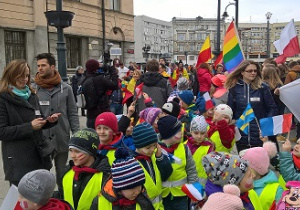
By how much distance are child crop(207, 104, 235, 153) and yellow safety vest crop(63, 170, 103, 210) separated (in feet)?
5.03

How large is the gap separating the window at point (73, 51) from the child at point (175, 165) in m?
18.0

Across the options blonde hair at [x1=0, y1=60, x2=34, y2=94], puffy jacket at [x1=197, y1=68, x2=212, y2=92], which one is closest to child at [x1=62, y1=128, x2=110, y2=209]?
blonde hair at [x1=0, y1=60, x2=34, y2=94]

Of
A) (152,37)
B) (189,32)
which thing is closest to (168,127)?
(152,37)

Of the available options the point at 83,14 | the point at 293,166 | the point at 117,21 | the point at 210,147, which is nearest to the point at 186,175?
the point at 210,147

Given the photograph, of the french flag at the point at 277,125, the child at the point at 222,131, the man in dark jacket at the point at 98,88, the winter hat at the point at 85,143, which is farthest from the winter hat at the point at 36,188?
the man in dark jacket at the point at 98,88

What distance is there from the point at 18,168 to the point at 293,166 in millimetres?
2432

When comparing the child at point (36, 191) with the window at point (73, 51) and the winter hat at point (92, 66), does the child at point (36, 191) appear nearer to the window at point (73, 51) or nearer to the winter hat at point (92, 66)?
the winter hat at point (92, 66)

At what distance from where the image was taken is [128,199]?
242 centimetres

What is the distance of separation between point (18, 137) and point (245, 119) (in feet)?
8.71

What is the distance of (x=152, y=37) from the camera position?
84.0 m

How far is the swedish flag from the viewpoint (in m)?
4.30

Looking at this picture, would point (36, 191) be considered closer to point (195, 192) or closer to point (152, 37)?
point (195, 192)

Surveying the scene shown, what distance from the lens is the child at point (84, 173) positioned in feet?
9.07

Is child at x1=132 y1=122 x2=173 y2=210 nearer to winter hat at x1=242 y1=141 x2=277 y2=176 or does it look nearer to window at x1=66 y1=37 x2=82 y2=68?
winter hat at x1=242 y1=141 x2=277 y2=176
